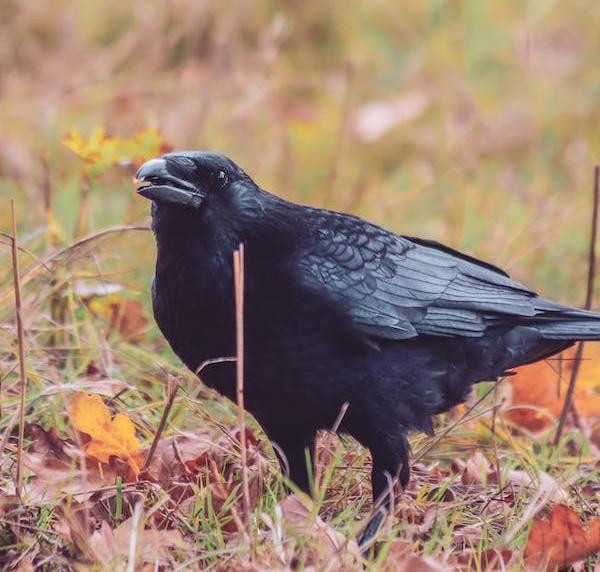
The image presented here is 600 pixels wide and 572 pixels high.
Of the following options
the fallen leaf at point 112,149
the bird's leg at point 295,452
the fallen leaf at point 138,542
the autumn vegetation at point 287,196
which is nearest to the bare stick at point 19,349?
the autumn vegetation at point 287,196

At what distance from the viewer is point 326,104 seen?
26.7ft

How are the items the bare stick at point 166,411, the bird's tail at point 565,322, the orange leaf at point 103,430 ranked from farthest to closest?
the bird's tail at point 565,322 < the orange leaf at point 103,430 < the bare stick at point 166,411

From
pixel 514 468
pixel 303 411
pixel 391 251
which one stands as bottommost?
pixel 514 468

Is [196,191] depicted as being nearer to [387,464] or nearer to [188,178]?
[188,178]

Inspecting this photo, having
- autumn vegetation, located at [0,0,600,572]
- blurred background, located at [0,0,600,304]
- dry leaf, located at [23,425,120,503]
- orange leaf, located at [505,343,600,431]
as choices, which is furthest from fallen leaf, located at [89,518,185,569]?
blurred background, located at [0,0,600,304]

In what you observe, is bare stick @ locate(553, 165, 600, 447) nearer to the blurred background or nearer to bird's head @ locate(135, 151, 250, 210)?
bird's head @ locate(135, 151, 250, 210)

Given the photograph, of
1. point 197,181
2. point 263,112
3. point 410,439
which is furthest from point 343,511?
point 263,112

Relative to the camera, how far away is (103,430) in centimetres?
311

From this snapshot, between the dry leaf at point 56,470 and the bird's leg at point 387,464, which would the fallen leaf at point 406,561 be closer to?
the bird's leg at point 387,464

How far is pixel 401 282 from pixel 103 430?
95cm

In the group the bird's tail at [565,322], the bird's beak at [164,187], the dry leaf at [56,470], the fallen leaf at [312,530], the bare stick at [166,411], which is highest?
the bird's beak at [164,187]

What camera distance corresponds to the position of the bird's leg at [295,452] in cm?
330

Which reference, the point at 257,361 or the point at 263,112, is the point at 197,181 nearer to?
the point at 257,361

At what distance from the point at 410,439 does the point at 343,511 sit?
687 millimetres
